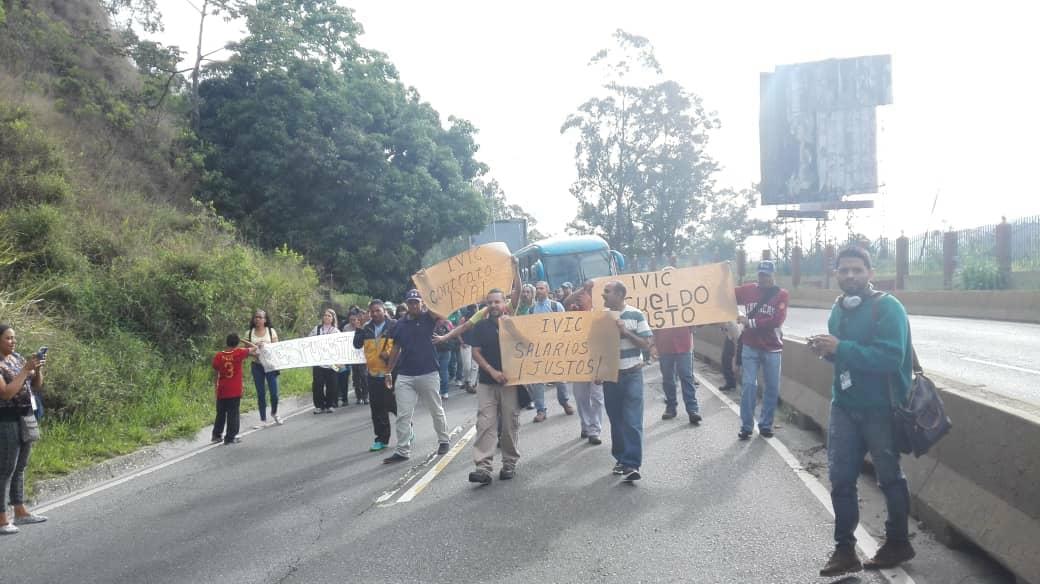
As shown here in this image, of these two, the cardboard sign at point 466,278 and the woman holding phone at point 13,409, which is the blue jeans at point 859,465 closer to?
the cardboard sign at point 466,278

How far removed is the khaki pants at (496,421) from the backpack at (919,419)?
391cm

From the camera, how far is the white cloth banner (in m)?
13.2

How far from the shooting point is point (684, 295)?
9984mm

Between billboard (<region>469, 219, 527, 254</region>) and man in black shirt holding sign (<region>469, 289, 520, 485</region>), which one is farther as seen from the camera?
billboard (<region>469, 219, 527, 254</region>)

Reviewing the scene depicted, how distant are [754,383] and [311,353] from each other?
7453 millimetres

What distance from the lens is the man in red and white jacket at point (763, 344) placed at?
31.0ft

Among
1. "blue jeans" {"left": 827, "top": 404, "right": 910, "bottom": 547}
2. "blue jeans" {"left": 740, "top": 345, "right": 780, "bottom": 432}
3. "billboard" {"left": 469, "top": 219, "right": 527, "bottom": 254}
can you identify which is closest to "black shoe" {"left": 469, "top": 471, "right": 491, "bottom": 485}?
"blue jeans" {"left": 740, "top": 345, "right": 780, "bottom": 432}

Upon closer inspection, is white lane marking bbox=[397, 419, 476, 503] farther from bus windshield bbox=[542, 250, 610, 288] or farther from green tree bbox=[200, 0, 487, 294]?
green tree bbox=[200, 0, 487, 294]

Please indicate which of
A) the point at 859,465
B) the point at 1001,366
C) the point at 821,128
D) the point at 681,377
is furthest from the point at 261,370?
the point at 821,128

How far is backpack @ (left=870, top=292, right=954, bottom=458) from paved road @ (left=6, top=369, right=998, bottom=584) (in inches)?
30.4

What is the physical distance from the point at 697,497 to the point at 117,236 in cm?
1505

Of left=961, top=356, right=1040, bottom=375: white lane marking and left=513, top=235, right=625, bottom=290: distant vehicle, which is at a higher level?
left=513, top=235, right=625, bottom=290: distant vehicle

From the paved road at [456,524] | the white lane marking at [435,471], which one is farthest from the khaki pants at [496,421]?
the white lane marking at [435,471]

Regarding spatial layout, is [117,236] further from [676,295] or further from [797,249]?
[797,249]
